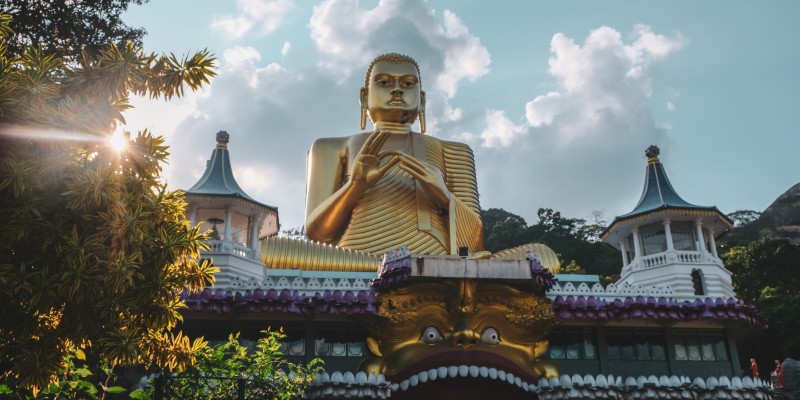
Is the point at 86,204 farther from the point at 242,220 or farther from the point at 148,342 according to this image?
the point at 242,220

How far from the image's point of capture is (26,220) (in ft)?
16.8

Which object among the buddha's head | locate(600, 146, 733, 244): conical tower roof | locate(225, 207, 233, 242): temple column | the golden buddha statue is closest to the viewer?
the golden buddha statue

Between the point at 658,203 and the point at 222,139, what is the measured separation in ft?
37.2

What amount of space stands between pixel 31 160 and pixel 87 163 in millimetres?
→ 366

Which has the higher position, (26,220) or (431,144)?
(431,144)

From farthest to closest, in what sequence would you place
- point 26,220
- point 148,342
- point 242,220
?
1. point 242,220
2. point 148,342
3. point 26,220

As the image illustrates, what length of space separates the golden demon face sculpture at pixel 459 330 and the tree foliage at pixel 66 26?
591cm

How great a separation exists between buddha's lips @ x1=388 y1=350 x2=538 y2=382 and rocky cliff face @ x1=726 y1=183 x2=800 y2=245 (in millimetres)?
36079

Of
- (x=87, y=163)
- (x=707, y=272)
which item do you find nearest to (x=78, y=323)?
(x=87, y=163)

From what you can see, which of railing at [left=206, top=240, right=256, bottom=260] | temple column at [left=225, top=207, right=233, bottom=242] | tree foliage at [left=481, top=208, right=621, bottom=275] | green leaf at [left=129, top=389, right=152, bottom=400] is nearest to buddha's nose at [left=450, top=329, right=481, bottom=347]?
green leaf at [left=129, top=389, right=152, bottom=400]

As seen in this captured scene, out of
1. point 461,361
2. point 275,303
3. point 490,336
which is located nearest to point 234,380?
point 275,303

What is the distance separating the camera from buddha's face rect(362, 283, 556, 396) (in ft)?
36.3

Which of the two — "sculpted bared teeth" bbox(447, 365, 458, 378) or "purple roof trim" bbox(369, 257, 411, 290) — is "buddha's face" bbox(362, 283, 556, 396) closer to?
"sculpted bared teeth" bbox(447, 365, 458, 378)

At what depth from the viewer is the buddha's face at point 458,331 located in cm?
1107
